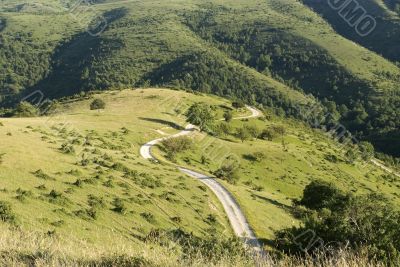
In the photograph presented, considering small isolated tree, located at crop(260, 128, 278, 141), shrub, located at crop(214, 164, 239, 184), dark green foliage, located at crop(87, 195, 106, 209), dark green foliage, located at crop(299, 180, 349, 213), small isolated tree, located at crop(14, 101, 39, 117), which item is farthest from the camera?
small isolated tree, located at crop(260, 128, 278, 141)

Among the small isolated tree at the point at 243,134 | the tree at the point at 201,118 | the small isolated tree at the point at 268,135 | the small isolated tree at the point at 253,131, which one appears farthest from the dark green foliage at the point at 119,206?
the small isolated tree at the point at 268,135

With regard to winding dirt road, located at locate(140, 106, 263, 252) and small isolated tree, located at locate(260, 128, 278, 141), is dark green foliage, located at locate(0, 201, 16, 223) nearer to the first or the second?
winding dirt road, located at locate(140, 106, 263, 252)

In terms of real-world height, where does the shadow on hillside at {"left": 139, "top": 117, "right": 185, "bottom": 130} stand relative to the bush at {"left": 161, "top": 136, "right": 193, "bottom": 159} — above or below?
below

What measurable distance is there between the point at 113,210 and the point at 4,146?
1437 cm

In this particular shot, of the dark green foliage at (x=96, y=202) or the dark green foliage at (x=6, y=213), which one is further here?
the dark green foliage at (x=96, y=202)

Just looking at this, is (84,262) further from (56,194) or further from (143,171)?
(143,171)

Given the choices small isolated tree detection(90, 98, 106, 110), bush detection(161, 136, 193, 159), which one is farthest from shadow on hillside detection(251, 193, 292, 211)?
small isolated tree detection(90, 98, 106, 110)

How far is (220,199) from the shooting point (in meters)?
48.6

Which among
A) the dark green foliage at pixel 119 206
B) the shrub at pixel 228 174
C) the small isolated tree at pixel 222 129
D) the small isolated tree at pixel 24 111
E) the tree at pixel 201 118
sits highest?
the dark green foliage at pixel 119 206

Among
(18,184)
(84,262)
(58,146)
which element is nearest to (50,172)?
(18,184)

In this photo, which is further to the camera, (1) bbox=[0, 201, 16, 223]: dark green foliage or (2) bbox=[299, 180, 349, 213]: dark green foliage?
(2) bbox=[299, 180, 349, 213]: dark green foliage

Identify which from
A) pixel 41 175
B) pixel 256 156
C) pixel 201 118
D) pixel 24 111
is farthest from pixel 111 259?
pixel 201 118

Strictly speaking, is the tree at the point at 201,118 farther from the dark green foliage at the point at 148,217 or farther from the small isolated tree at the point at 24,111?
the dark green foliage at the point at 148,217

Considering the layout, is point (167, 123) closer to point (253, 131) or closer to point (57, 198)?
point (253, 131)
